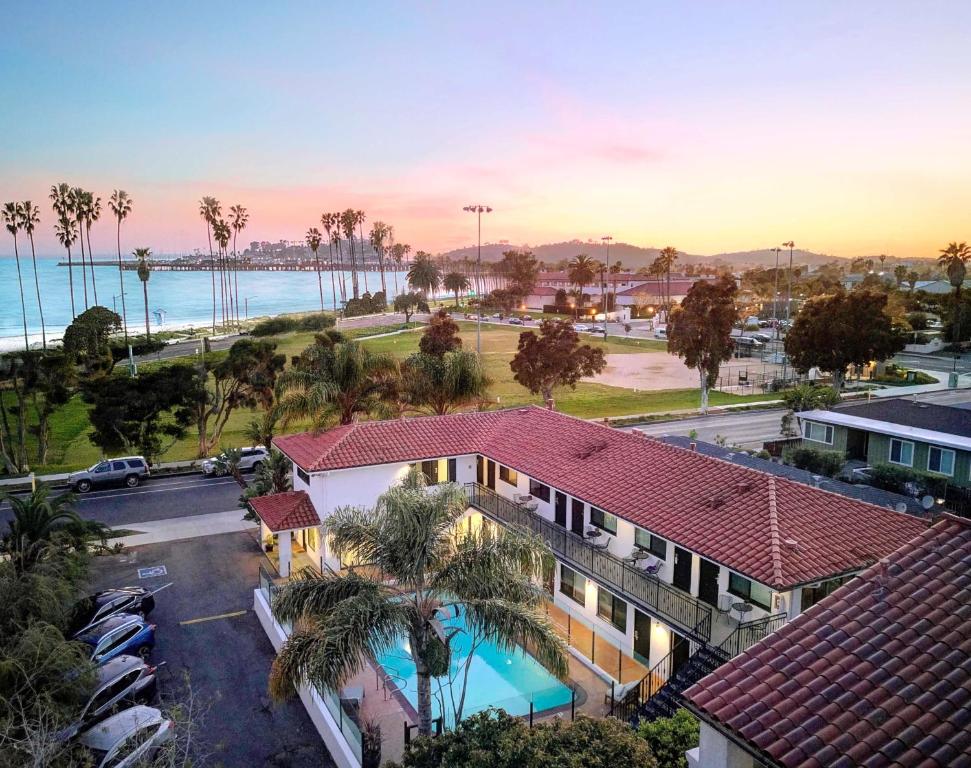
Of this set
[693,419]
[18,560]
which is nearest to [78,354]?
[18,560]

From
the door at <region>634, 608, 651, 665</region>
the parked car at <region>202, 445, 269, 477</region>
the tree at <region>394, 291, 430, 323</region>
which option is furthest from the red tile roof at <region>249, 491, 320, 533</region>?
the tree at <region>394, 291, 430, 323</region>

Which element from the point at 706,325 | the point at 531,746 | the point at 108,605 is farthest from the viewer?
the point at 706,325

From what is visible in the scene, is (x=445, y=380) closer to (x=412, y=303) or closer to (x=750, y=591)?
(x=750, y=591)

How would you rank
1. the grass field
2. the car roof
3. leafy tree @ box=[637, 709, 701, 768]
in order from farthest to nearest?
the grass field < the car roof < leafy tree @ box=[637, 709, 701, 768]

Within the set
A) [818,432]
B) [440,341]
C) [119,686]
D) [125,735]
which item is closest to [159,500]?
[119,686]

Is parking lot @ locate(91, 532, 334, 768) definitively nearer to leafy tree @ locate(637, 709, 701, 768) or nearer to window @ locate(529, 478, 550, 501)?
leafy tree @ locate(637, 709, 701, 768)

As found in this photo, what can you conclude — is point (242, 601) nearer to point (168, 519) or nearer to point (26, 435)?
point (168, 519)
